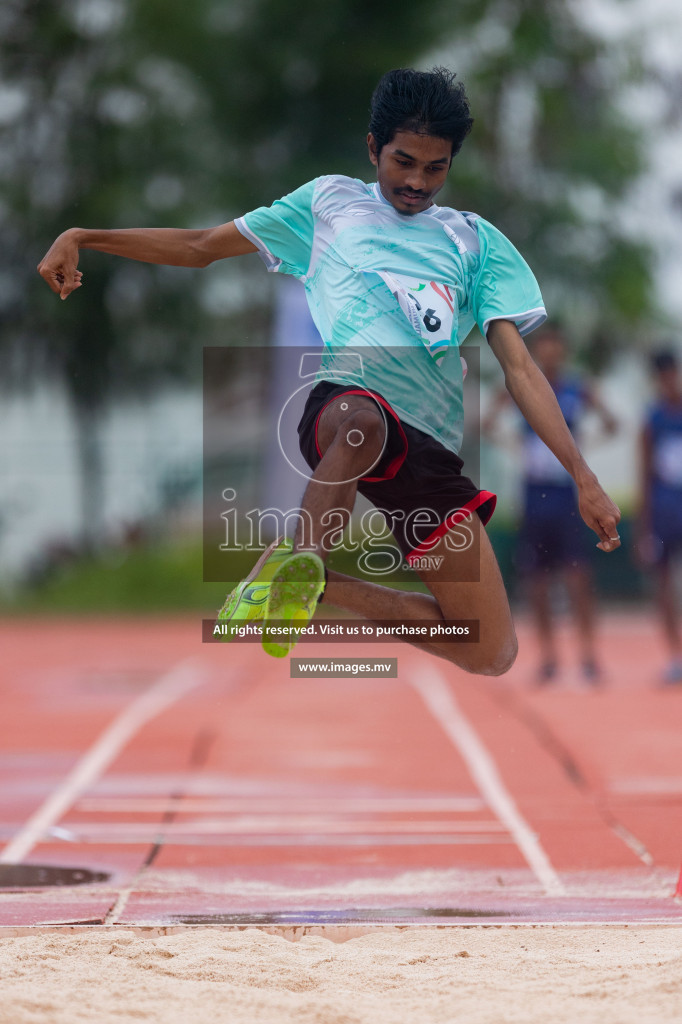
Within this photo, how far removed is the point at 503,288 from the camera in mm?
3527

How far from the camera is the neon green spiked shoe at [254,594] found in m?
3.16

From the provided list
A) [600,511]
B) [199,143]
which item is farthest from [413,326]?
[199,143]

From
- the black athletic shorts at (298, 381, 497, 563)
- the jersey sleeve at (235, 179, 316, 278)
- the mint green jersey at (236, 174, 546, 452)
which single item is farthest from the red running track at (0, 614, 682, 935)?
the jersey sleeve at (235, 179, 316, 278)

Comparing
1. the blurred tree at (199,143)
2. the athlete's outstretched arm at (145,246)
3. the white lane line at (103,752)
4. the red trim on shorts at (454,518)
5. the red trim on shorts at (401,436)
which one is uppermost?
the blurred tree at (199,143)

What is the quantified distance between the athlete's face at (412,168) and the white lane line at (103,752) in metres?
2.52

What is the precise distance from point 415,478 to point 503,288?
59cm

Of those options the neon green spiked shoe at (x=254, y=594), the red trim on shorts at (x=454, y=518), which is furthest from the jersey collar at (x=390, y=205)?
the neon green spiked shoe at (x=254, y=594)

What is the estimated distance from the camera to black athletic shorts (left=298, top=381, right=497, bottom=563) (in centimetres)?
341

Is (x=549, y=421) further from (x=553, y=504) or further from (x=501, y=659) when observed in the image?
(x=553, y=504)

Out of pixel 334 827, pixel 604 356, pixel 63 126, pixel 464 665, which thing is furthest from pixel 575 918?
pixel 604 356

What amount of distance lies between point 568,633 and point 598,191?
747 cm

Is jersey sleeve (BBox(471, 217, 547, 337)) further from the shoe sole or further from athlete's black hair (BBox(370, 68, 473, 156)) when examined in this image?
the shoe sole

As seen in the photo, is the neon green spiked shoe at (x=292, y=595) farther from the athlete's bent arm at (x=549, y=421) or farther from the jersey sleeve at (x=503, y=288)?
the jersey sleeve at (x=503, y=288)

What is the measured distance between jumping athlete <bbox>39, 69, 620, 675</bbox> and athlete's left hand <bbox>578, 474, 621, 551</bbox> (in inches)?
1.3
